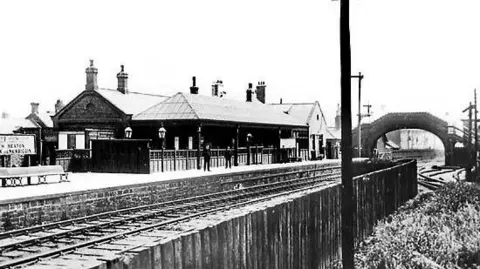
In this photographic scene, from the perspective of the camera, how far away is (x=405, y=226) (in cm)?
1263

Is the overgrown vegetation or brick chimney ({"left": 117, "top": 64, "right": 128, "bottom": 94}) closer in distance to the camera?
the overgrown vegetation

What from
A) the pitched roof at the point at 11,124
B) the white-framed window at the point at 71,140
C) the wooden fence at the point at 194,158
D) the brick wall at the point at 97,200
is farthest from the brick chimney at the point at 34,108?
the brick wall at the point at 97,200

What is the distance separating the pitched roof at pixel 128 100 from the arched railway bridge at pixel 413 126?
23.6 m

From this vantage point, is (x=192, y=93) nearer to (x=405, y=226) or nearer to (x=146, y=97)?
(x=146, y=97)

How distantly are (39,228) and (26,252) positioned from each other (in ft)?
6.91

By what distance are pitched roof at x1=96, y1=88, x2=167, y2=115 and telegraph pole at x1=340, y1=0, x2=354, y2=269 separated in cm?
2416

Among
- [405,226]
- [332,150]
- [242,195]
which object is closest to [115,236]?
[405,226]

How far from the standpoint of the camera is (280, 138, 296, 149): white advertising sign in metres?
37.6

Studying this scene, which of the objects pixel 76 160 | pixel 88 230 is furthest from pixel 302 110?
pixel 88 230

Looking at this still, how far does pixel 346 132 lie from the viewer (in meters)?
8.48

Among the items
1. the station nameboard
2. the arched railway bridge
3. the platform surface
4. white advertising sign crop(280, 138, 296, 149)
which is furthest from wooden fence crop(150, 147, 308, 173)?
the arched railway bridge

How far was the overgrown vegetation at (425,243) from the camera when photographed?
9164 millimetres

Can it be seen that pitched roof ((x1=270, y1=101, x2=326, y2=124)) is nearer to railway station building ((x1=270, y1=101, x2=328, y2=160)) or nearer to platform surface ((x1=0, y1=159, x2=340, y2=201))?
railway station building ((x1=270, y1=101, x2=328, y2=160))

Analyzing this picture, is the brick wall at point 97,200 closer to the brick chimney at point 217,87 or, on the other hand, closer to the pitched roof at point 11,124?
the brick chimney at point 217,87
